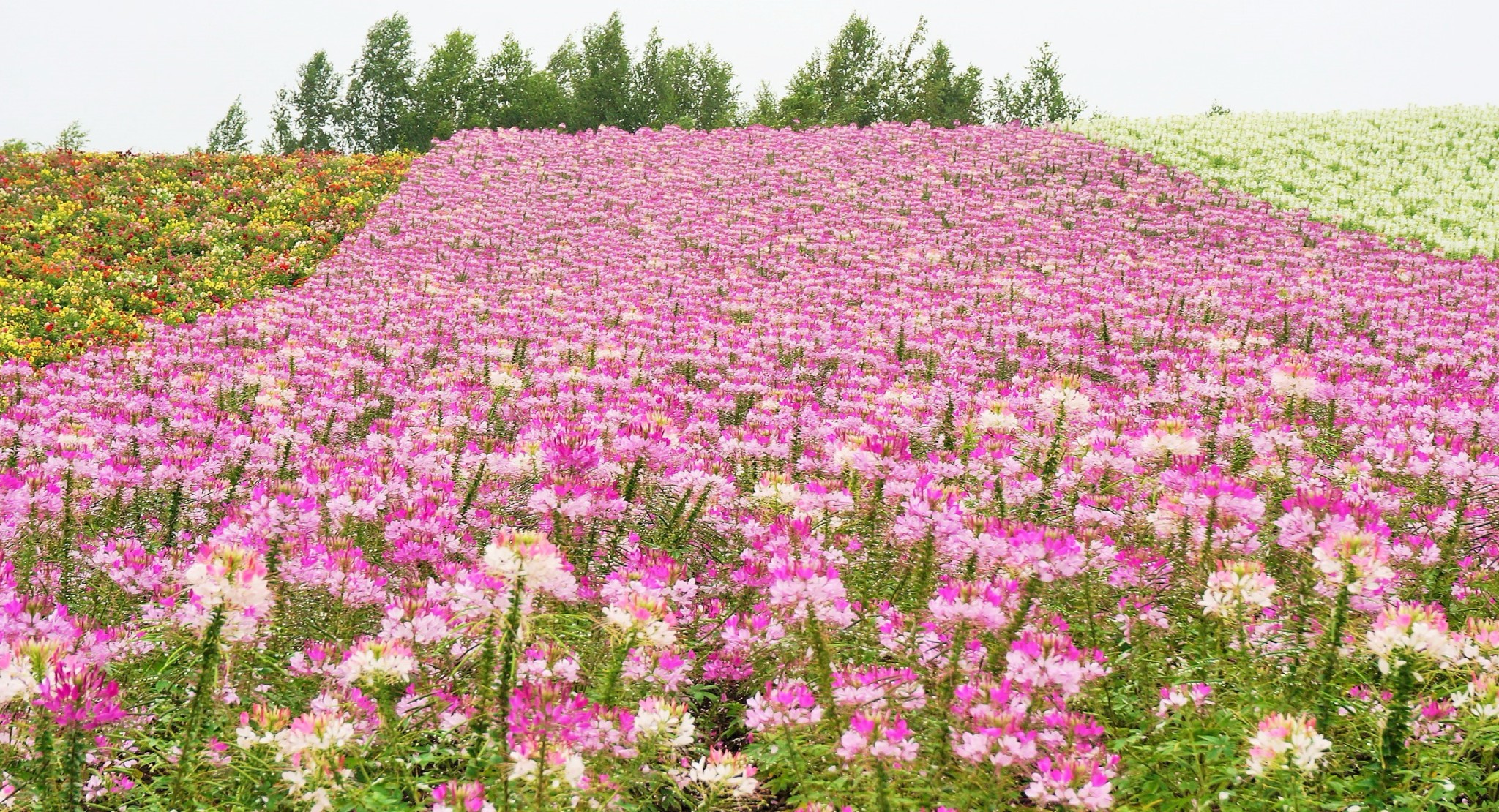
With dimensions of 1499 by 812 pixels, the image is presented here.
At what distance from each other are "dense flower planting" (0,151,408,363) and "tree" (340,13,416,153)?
28.9 metres

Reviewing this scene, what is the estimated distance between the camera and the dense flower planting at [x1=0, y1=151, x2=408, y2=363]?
1475 centimetres

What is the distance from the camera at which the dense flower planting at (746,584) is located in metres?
2.81

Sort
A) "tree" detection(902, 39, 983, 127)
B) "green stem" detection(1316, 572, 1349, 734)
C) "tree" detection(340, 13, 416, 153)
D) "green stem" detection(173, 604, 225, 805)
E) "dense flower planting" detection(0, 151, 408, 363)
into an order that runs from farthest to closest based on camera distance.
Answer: "tree" detection(340, 13, 416, 153)
"tree" detection(902, 39, 983, 127)
"dense flower planting" detection(0, 151, 408, 363)
"green stem" detection(1316, 572, 1349, 734)
"green stem" detection(173, 604, 225, 805)

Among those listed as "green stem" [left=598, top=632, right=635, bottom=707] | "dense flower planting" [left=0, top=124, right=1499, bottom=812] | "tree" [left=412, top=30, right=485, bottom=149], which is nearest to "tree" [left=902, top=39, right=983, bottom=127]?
"tree" [left=412, top=30, right=485, bottom=149]

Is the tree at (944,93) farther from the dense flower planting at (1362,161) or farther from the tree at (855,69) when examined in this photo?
the dense flower planting at (1362,161)

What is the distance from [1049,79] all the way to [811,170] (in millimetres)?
34468

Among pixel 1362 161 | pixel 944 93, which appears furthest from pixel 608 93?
pixel 1362 161

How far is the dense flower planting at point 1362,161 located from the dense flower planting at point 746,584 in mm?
13579

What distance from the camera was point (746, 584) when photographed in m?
4.11

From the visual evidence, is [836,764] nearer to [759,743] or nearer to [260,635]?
[759,743]

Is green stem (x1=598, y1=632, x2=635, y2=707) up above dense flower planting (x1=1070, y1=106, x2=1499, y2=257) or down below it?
below

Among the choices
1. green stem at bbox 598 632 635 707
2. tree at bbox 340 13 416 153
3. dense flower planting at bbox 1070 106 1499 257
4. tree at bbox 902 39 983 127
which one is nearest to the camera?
green stem at bbox 598 632 635 707

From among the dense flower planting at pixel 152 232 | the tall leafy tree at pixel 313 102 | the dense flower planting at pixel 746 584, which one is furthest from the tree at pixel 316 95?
the dense flower planting at pixel 746 584

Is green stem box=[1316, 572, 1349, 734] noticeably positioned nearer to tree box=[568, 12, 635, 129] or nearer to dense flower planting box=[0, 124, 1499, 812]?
dense flower planting box=[0, 124, 1499, 812]
